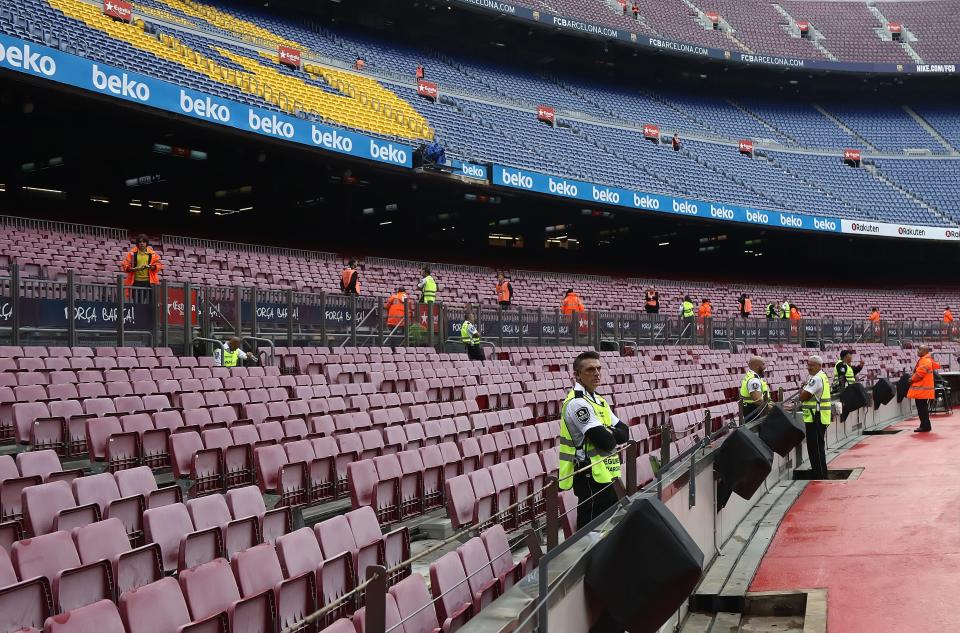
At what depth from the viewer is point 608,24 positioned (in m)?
41.3

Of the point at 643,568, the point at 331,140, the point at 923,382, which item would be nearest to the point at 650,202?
the point at 331,140

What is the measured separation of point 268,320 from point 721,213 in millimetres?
24263

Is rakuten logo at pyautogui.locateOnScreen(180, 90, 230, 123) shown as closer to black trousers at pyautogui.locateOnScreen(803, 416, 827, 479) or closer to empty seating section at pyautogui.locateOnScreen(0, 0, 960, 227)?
empty seating section at pyautogui.locateOnScreen(0, 0, 960, 227)

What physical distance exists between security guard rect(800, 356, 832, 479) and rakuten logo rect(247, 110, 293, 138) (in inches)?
550

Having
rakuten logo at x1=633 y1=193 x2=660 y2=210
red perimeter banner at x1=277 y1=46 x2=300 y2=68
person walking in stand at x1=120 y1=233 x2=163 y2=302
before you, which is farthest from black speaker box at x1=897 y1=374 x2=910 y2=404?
red perimeter banner at x1=277 y1=46 x2=300 y2=68

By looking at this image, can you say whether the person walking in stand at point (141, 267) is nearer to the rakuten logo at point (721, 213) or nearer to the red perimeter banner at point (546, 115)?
the rakuten logo at point (721, 213)

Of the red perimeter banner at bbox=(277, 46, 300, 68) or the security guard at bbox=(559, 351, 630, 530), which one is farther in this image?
the red perimeter banner at bbox=(277, 46, 300, 68)

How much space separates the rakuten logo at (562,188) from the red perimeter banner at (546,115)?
7902 mm

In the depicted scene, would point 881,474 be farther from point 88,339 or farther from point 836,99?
point 836,99

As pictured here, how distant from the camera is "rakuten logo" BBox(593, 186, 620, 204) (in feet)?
100

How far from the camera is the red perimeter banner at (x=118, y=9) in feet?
80.4

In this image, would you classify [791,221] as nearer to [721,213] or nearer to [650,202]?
[721,213]

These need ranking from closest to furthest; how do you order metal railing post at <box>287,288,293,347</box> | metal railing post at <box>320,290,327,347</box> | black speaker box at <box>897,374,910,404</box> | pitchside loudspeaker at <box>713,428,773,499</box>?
pitchside loudspeaker at <box>713,428,773,499</box>
metal railing post at <box>287,288,293,347</box>
metal railing post at <box>320,290,327,347</box>
black speaker box at <box>897,374,910,404</box>

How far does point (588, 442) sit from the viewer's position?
19.1 ft
